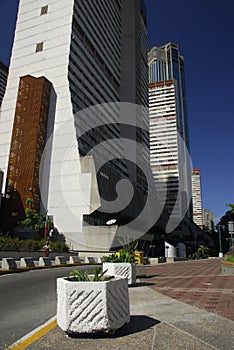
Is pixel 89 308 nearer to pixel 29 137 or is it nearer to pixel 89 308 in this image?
pixel 89 308

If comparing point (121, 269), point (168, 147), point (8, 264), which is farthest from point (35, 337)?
point (168, 147)

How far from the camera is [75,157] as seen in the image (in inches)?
1709

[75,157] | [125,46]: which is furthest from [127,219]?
[125,46]

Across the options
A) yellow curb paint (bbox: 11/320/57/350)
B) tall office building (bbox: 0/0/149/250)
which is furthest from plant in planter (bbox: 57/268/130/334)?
tall office building (bbox: 0/0/149/250)

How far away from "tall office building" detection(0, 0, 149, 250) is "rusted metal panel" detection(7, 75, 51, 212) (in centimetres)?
14

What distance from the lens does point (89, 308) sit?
412cm

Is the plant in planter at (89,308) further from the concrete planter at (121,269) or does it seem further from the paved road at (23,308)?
the concrete planter at (121,269)

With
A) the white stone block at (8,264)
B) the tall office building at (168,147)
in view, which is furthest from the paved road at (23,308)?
the tall office building at (168,147)

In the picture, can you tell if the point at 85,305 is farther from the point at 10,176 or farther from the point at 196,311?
the point at 10,176

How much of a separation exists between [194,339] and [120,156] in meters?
72.2

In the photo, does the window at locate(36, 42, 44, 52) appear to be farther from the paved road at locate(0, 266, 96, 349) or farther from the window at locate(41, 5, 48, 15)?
the paved road at locate(0, 266, 96, 349)

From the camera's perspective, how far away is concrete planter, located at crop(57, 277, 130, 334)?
4082mm

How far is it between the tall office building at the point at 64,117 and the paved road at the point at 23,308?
2877cm

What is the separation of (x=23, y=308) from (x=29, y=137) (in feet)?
133
